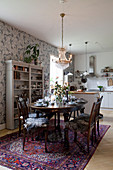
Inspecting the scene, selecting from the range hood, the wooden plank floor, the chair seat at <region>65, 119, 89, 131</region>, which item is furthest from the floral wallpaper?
the range hood

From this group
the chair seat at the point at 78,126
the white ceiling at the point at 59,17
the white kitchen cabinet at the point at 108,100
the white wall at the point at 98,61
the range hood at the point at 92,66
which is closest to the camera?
the chair seat at the point at 78,126

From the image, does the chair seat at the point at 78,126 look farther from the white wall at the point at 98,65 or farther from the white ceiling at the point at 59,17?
the white wall at the point at 98,65

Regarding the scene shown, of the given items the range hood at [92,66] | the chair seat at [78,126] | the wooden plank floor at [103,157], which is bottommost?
the wooden plank floor at [103,157]

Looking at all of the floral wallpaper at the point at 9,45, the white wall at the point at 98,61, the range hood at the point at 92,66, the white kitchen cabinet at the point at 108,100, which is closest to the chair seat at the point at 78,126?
the floral wallpaper at the point at 9,45

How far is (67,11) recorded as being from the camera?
3.69 metres

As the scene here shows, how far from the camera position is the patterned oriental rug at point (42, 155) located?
2297 millimetres

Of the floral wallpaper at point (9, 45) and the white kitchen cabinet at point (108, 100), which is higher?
the floral wallpaper at point (9, 45)

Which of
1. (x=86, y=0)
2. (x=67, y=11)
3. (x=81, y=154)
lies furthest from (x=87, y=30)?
(x=81, y=154)

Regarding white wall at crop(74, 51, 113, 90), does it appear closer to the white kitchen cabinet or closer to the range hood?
the range hood

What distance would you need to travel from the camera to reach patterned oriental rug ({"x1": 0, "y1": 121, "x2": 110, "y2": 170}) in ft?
7.54

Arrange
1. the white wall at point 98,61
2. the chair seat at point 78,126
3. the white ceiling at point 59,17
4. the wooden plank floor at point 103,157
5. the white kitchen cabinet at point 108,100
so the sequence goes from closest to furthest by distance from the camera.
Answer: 1. the wooden plank floor at point 103,157
2. the chair seat at point 78,126
3. the white ceiling at point 59,17
4. the white kitchen cabinet at point 108,100
5. the white wall at point 98,61

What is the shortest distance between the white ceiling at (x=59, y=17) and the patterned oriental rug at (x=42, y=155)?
2.96 metres

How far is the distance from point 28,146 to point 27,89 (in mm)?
2201

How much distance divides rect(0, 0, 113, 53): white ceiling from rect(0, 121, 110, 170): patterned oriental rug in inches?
116
